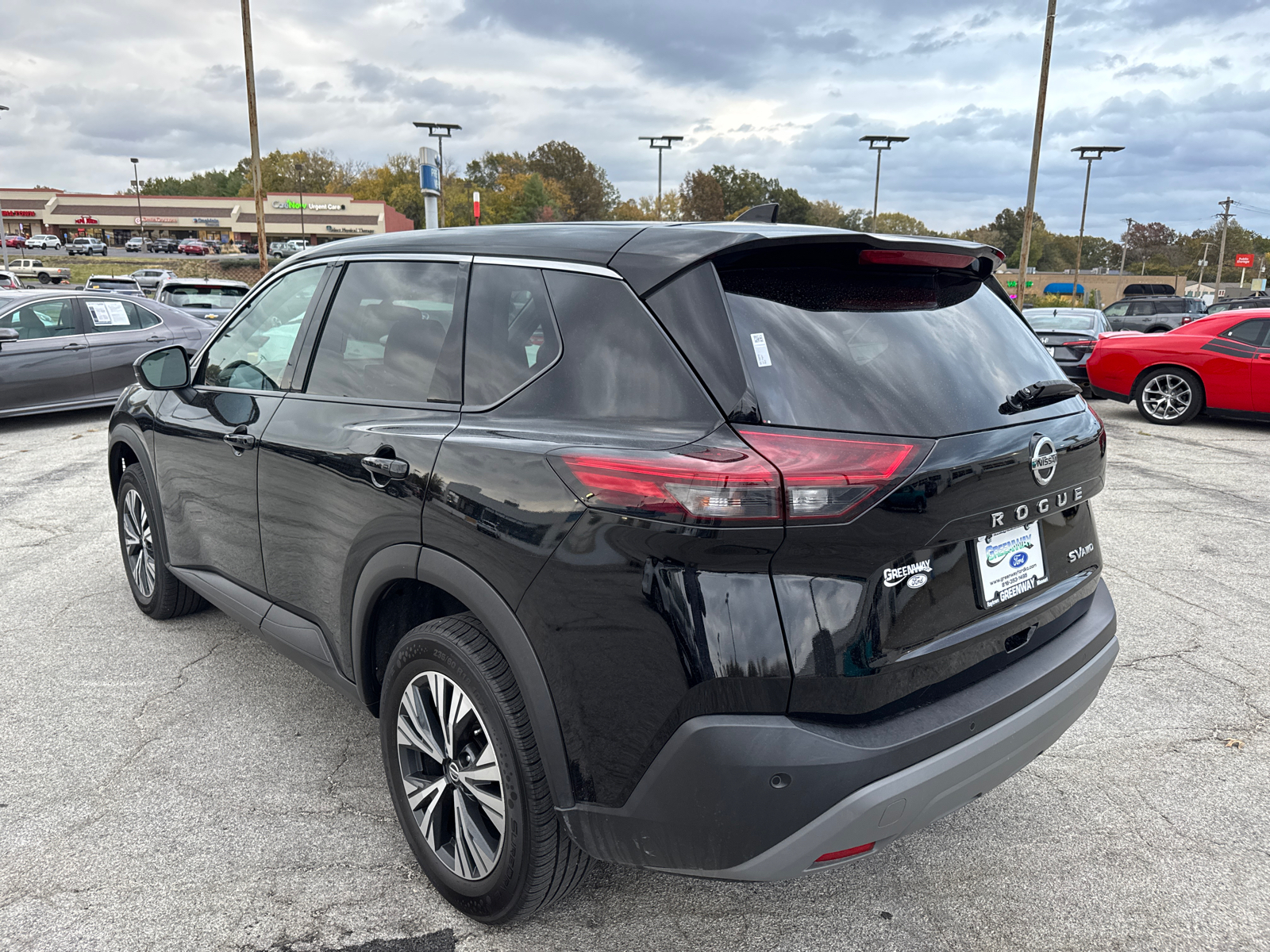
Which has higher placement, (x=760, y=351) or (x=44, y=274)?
(x=760, y=351)

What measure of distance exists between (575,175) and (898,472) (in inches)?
5170

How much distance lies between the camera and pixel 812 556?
182cm

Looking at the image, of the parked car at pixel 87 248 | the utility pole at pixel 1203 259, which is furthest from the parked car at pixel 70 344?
the utility pole at pixel 1203 259

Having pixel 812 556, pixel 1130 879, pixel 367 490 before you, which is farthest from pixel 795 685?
pixel 1130 879

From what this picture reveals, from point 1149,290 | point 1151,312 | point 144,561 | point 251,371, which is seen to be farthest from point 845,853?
point 1149,290

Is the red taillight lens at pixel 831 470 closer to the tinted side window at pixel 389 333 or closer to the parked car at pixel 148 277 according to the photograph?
the tinted side window at pixel 389 333

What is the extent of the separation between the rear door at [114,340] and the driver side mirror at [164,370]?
28.1 feet

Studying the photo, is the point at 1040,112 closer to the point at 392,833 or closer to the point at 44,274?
the point at 392,833

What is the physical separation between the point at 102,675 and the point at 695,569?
3.30m

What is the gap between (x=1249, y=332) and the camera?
10875mm

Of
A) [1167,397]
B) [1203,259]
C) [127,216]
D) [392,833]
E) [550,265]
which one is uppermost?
[127,216]

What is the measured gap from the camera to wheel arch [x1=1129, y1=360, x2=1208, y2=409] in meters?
11.4

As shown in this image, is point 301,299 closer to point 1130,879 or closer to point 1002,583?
point 1002,583

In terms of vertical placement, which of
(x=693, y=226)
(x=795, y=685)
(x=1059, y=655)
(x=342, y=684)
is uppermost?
(x=693, y=226)
